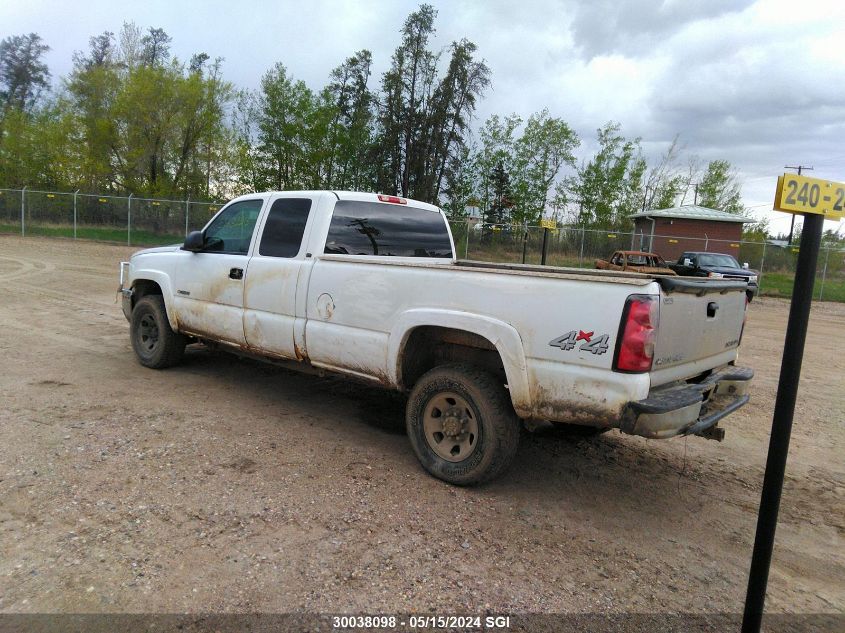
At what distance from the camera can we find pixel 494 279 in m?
3.80

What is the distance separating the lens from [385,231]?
548 centimetres

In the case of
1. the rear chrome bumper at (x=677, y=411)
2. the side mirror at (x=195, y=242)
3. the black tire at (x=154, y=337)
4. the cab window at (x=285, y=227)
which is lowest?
the black tire at (x=154, y=337)

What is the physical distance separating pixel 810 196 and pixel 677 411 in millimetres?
1561

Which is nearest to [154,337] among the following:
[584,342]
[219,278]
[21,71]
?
[219,278]

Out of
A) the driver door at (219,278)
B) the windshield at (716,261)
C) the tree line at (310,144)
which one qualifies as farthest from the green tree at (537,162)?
the driver door at (219,278)

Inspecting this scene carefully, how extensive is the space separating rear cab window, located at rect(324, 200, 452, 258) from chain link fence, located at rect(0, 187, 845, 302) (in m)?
21.2

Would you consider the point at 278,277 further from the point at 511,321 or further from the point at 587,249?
the point at 587,249

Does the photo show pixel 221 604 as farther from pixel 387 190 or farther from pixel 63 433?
pixel 387 190

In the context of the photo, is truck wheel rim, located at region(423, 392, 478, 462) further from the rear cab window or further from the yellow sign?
the yellow sign

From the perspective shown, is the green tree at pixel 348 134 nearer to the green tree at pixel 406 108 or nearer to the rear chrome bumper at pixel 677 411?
the green tree at pixel 406 108

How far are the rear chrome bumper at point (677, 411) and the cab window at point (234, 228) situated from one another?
390 cm

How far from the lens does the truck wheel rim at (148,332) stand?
6770mm

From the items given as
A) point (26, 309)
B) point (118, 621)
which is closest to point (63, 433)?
point (118, 621)

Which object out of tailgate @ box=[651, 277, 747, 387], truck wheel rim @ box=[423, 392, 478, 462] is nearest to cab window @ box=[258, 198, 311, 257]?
truck wheel rim @ box=[423, 392, 478, 462]
